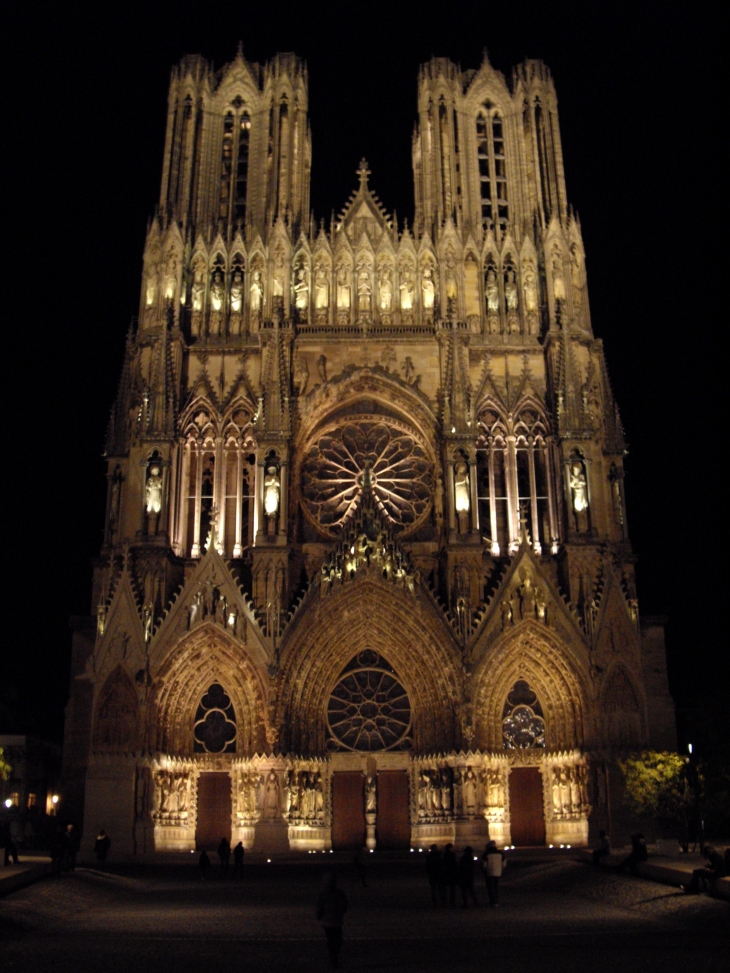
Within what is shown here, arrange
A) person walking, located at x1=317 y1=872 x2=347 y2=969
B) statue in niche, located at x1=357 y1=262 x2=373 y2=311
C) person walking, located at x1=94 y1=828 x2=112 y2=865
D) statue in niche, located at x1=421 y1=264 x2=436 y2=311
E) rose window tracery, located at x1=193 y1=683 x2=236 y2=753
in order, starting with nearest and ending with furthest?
person walking, located at x1=317 y1=872 x2=347 y2=969, person walking, located at x1=94 y1=828 x2=112 y2=865, rose window tracery, located at x1=193 y1=683 x2=236 y2=753, statue in niche, located at x1=357 y1=262 x2=373 y2=311, statue in niche, located at x1=421 y1=264 x2=436 y2=311

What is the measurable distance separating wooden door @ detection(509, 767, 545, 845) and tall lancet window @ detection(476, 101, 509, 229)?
65.5ft

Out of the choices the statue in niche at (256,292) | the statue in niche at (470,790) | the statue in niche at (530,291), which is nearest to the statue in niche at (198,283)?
the statue in niche at (256,292)

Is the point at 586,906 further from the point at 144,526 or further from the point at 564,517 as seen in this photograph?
the point at 144,526

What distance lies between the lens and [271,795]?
1186 inches

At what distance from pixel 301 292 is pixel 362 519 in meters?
9.57

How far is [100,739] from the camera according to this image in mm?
30266

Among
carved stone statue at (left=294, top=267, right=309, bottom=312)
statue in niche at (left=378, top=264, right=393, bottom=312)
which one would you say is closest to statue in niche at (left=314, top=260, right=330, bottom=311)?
carved stone statue at (left=294, top=267, right=309, bottom=312)

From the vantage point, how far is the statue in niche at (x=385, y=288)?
1457 inches

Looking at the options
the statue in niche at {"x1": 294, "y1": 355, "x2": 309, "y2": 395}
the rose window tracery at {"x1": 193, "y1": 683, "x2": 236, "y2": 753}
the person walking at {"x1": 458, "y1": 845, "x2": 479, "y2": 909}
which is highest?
the statue in niche at {"x1": 294, "y1": 355, "x2": 309, "y2": 395}

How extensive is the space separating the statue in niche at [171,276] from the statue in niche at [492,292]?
11179mm

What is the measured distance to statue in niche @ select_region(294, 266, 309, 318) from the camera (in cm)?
3694

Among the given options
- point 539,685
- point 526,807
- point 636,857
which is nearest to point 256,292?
point 539,685

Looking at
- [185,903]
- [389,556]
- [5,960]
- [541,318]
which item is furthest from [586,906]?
[541,318]

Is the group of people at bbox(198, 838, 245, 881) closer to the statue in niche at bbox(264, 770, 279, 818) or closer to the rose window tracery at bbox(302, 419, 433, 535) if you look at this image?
the statue in niche at bbox(264, 770, 279, 818)
